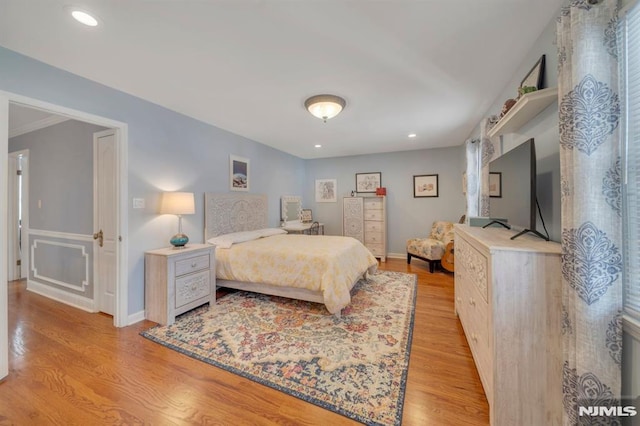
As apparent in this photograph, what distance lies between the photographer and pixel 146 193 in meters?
2.71

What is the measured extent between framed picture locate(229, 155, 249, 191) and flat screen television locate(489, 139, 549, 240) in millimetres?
3543

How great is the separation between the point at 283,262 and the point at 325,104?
1845mm

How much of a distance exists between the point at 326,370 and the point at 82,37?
9.88 ft

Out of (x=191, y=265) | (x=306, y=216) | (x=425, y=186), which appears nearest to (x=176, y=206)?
(x=191, y=265)

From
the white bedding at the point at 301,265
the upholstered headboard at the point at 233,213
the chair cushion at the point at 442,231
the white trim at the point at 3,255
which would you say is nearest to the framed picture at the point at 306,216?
the upholstered headboard at the point at 233,213

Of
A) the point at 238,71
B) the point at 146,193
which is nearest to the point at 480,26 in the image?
the point at 238,71

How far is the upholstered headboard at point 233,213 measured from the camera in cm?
348

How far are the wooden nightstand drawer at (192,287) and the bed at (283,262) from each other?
29cm

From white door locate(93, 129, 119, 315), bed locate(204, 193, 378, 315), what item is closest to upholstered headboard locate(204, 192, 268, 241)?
bed locate(204, 193, 378, 315)

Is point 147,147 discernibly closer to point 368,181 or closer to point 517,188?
point 517,188

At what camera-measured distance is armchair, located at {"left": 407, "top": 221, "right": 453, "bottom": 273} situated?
4.28 meters

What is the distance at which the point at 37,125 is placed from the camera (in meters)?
3.26

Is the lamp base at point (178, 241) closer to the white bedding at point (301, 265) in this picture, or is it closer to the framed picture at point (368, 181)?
the white bedding at point (301, 265)

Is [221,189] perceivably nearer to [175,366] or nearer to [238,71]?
[238,71]
